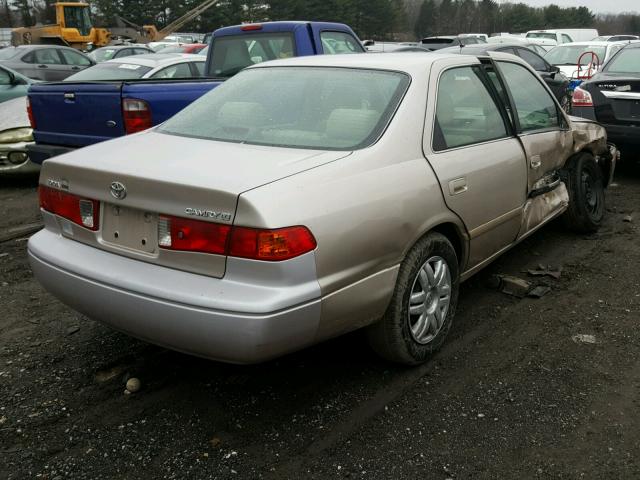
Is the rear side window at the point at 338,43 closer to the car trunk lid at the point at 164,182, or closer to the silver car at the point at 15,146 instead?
the silver car at the point at 15,146

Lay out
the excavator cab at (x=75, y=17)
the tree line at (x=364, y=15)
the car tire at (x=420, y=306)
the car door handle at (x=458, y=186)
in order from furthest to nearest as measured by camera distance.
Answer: the tree line at (x=364, y=15) → the excavator cab at (x=75, y=17) → the car door handle at (x=458, y=186) → the car tire at (x=420, y=306)

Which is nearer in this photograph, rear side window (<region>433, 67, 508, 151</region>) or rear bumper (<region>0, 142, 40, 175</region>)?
rear side window (<region>433, 67, 508, 151</region>)

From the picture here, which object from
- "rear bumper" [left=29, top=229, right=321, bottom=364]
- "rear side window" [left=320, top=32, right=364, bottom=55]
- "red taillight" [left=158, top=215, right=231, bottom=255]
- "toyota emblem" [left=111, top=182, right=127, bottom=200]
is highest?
"rear side window" [left=320, top=32, right=364, bottom=55]

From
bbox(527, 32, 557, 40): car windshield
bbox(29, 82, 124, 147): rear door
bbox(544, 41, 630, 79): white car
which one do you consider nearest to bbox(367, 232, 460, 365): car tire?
bbox(29, 82, 124, 147): rear door

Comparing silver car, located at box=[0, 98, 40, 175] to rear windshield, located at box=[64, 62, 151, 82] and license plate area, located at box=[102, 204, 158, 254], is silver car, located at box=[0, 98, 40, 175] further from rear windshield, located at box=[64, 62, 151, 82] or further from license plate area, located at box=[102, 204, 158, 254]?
license plate area, located at box=[102, 204, 158, 254]

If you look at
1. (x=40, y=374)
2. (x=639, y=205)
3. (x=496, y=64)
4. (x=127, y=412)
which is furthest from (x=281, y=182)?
(x=639, y=205)

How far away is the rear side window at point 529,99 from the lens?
436 centimetres

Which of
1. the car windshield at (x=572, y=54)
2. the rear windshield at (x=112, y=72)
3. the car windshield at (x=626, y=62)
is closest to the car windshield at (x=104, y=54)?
the rear windshield at (x=112, y=72)

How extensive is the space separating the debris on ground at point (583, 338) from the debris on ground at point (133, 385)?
241 centimetres

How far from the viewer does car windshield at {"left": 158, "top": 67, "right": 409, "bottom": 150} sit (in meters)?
3.13

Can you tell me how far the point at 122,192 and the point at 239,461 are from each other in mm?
1243

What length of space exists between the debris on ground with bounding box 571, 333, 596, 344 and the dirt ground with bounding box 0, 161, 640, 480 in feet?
0.08

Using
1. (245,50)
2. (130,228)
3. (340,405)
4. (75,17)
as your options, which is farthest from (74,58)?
(75,17)

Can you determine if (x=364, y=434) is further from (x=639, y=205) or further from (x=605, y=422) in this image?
(x=639, y=205)
